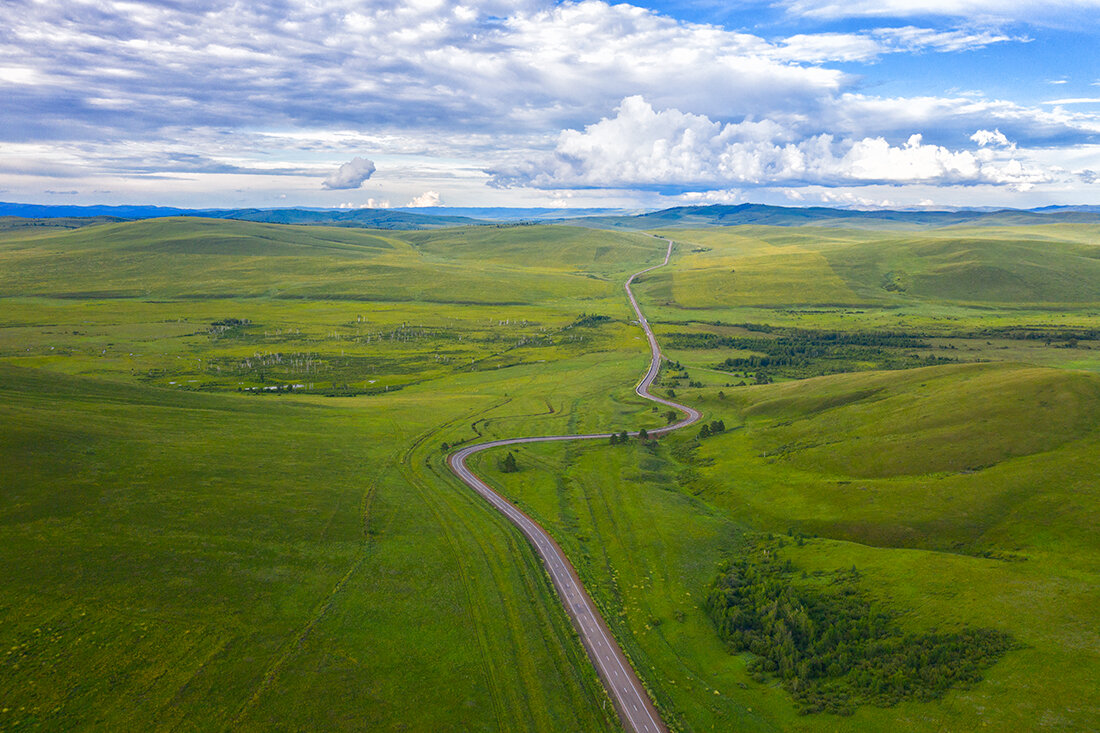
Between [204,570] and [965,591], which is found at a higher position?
[204,570]

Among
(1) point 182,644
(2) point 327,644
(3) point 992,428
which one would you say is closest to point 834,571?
(3) point 992,428

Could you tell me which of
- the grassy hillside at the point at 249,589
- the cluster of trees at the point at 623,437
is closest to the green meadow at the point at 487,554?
the grassy hillside at the point at 249,589

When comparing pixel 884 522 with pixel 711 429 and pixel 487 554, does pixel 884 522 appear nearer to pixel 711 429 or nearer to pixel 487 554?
pixel 487 554

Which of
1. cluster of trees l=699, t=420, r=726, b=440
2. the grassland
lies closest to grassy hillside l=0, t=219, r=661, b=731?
the grassland

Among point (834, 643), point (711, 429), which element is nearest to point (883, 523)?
point (834, 643)

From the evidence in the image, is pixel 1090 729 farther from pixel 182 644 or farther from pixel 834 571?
pixel 182 644

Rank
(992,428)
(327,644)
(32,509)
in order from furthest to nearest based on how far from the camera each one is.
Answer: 1. (992,428)
2. (32,509)
3. (327,644)
